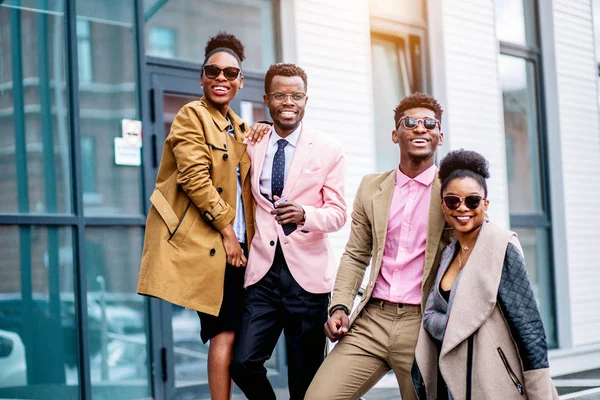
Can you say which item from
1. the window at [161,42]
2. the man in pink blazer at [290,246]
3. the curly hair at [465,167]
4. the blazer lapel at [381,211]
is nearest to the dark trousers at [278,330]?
the man in pink blazer at [290,246]

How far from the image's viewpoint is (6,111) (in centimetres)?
521

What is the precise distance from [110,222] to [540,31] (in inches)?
247

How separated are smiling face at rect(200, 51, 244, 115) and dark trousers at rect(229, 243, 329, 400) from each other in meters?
0.76

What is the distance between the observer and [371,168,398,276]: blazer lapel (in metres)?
3.56

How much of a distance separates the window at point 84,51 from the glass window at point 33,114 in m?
0.12

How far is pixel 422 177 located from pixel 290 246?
690 millimetres

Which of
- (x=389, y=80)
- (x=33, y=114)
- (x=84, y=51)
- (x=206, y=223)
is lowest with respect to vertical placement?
(x=206, y=223)

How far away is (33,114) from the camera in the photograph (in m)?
5.32

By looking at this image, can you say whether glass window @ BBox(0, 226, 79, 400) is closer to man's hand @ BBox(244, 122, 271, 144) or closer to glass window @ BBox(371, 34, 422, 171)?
man's hand @ BBox(244, 122, 271, 144)

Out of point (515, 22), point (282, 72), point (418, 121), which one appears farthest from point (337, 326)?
point (515, 22)

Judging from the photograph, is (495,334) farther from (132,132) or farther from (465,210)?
(132,132)

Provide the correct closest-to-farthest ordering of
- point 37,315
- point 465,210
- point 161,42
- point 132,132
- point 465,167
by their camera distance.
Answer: point 465,210
point 465,167
point 37,315
point 132,132
point 161,42

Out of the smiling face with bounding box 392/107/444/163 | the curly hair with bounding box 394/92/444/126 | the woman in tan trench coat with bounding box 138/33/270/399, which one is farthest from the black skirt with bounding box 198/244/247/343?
the curly hair with bounding box 394/92/444/126

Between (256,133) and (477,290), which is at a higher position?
(256,133)
